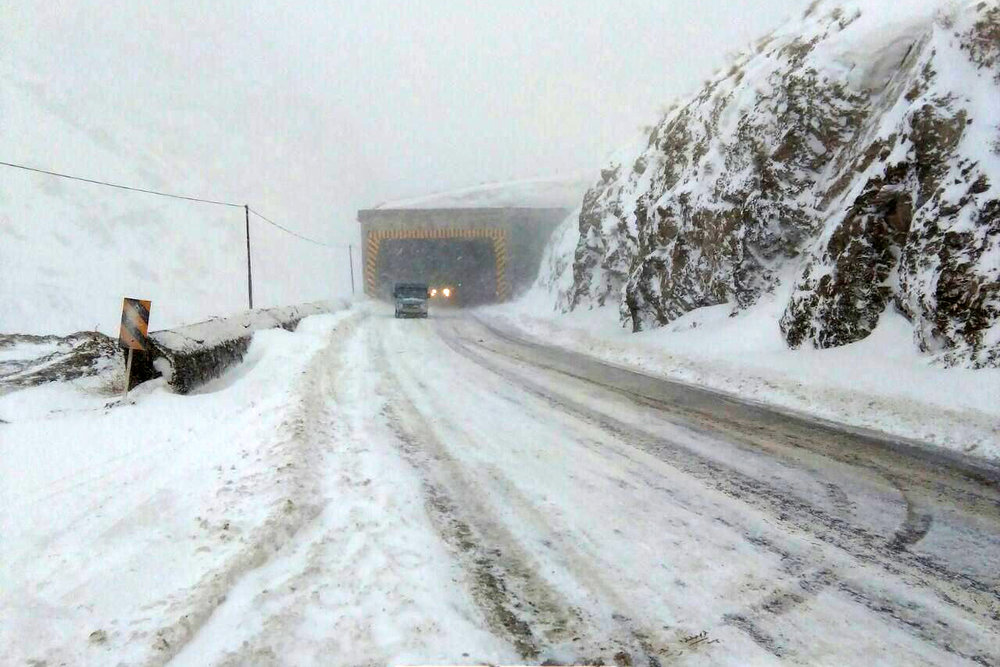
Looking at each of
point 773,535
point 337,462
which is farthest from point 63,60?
point 773,535

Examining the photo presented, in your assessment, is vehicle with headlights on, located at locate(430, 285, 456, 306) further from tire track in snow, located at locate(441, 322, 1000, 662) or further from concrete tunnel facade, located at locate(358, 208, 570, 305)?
tire track in snow, located at locate(441, 322, 1000, 662)

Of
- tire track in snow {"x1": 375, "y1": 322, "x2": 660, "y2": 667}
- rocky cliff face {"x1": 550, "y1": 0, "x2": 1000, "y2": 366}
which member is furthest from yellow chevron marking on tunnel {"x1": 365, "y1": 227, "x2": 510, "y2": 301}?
tire track in snow {"x1": 375, "y1": 322, "x2": 660, "y2": 667}

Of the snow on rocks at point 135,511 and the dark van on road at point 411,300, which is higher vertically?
the dark van on road at point 411,300

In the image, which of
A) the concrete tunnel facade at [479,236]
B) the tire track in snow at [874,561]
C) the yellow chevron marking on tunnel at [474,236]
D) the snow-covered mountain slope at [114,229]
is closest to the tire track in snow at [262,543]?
the tire track in snow at [874,561]

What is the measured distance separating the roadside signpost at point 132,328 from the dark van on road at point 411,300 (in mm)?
20704

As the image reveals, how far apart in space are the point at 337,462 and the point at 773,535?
11.7 ft

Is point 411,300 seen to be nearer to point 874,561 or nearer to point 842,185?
point 842,185

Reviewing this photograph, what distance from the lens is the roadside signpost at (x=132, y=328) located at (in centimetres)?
684

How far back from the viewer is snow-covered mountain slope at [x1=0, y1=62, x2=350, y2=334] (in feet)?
84.9

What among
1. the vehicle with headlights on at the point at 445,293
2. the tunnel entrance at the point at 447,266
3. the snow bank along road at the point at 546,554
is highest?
the tunnel entrance at the point at 447,266

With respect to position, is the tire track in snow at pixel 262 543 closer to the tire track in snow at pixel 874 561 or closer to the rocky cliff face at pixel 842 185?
the tire track in snow at pixel 874 561

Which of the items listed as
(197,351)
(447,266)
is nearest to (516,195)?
(447,266)

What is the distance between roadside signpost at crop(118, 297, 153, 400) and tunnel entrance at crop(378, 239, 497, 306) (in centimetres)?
3266

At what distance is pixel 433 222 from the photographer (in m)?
37.4
